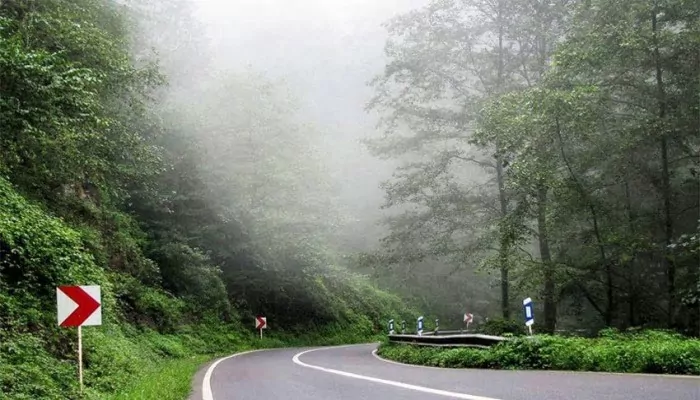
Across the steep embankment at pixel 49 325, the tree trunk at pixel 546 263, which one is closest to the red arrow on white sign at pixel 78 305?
the steep embankment at pixel 49 325

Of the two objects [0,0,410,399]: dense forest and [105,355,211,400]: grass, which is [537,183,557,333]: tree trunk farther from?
[0,0,410,399]: dense forest

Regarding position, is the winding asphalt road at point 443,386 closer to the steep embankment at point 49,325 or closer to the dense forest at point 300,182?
the steep embankment at point 49,325

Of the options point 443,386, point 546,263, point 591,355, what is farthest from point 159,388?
point 546,263

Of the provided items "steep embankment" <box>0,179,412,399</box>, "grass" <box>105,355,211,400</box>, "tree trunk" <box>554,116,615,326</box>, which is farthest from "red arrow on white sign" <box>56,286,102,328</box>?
"tree trunk" <box>554,116,615,326</box>

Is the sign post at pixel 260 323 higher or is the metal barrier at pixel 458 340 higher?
the metal barrier at pixel 458 340

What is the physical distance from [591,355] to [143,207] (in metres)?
19.8

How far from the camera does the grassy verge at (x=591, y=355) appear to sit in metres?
8.33

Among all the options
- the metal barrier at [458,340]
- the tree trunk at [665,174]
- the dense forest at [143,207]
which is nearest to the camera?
the dense forest at [143,207]

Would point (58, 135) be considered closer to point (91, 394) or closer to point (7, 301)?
point (7, 301)

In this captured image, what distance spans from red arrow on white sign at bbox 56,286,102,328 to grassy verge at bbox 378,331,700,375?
22.9ft

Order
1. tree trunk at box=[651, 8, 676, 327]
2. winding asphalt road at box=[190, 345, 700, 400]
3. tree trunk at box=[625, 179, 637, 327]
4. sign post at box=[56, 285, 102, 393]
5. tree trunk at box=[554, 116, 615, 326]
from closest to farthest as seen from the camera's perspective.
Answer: winding asphalt road at box=[190, 345, 700, 400] → sign post at box=[56, 285, 102, 393] → tree trunk at box=[651, 8, 676, 327] → tree trunk at box=[554, 116, 615, 326] → tree trunk at box=[625, 179, 637, 327]

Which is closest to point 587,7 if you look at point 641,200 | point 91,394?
point 641,200

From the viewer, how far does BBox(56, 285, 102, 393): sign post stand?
8.90 meters

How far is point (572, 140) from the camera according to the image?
54.6ft
